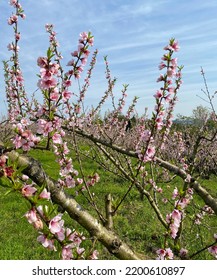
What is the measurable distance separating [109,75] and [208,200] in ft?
12.9

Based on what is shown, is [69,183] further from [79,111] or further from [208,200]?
[79,111]

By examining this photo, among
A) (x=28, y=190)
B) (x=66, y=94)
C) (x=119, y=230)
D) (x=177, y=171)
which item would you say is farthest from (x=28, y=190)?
(x=119, y=230)

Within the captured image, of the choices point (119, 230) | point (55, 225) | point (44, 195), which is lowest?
point (119, 230)

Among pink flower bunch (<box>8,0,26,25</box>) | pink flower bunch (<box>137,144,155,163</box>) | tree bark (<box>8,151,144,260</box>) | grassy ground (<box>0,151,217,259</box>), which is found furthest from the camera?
grassy ground (<box>0,151,217,259</box>)

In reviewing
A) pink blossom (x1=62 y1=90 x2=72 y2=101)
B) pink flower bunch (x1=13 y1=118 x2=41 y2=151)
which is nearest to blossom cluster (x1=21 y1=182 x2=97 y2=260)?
pink flower bunch (x1=13 y1=118 x2=41 y2=151)

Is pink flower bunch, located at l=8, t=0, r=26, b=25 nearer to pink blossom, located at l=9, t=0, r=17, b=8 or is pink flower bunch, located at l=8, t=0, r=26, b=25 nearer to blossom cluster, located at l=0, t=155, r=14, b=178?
pink blossom, located at l=9, t=0, r=17, b=8

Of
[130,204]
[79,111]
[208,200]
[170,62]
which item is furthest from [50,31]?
[130,204]

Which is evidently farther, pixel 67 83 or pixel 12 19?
pixel 12 19

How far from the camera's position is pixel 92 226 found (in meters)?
1.64

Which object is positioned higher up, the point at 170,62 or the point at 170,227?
the point at 170,62

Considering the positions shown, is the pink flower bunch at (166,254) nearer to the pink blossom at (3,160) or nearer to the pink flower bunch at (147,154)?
the pink flower bunch at (147,154)

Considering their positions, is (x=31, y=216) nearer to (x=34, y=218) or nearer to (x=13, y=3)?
(x=34, y=218)

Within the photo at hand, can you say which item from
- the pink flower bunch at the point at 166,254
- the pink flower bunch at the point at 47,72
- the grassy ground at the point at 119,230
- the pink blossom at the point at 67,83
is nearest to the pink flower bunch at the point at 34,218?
the pink flower bunch at the point at 47,72

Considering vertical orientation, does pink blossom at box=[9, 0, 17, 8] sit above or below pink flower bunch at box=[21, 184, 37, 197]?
above
